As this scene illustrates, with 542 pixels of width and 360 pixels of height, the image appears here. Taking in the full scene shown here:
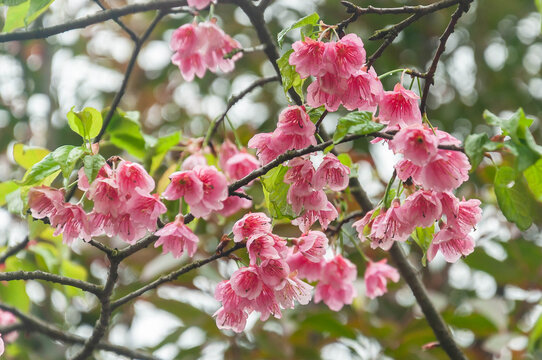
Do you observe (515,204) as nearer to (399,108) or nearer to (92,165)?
(399,108)

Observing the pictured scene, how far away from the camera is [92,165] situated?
87 cm

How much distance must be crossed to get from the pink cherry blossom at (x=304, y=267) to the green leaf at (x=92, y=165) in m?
0.41

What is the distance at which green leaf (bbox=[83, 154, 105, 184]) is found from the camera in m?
0.85

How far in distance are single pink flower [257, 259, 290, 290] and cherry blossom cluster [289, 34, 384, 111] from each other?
0.80 ft

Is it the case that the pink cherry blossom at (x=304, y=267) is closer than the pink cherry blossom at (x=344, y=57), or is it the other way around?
the pink cherry blossom at (x=344, y=57)

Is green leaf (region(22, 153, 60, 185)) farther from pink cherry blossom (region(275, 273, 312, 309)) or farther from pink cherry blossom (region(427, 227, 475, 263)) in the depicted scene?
pink cherry blossom (region(427, 227, 475, 263))

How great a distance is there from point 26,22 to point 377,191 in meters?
1.24

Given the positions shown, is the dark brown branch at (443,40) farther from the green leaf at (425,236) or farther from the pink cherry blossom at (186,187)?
the pink cherry blossom at (186,187)

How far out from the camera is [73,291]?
4.68ft

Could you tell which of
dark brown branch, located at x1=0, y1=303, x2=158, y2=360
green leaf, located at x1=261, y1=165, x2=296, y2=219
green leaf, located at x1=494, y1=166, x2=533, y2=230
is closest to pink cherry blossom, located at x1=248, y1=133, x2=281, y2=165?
green leaf, located at x1=261, y1=165, x2=296, y2=219

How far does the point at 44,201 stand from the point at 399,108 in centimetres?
58

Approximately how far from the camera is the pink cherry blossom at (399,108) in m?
0.89

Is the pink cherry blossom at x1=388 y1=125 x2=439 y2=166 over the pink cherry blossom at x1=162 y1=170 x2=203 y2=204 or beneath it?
beneath

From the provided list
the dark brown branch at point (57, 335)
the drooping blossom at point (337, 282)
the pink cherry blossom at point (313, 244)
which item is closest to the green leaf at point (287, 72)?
the pink cherry blossom at point (313, 244)
